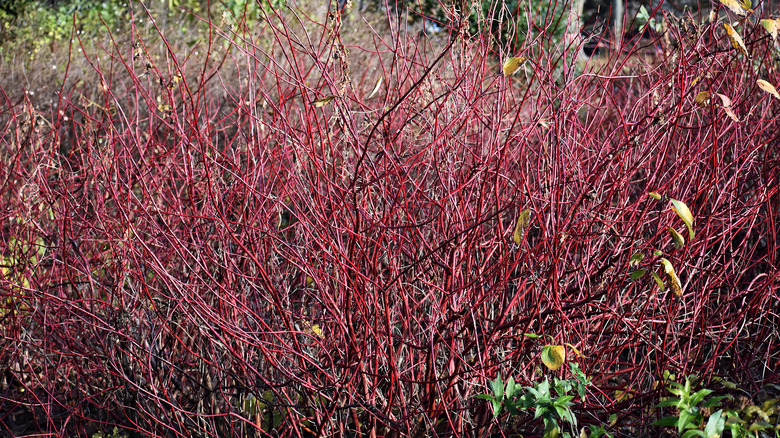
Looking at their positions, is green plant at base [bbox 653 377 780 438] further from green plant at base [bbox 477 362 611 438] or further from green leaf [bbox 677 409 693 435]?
green plant at base [bbox 477 362 611 438]

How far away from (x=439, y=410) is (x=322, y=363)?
18.3 inches

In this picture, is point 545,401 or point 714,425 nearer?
point 714,425

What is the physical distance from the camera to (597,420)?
7.21 ft

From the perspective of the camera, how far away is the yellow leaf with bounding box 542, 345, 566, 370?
5.45 ft

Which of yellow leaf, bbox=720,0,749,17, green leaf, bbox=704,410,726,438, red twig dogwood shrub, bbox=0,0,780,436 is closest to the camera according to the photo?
green leaf, bbox=704,410,726,438

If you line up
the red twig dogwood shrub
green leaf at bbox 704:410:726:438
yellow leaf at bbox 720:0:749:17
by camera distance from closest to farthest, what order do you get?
1. green leaf at bbox 704:410:726:438
2. yellow leaf at bbox 720:0:749:17
3. the red twig dogwood shrub

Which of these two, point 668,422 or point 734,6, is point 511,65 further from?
point 668,422

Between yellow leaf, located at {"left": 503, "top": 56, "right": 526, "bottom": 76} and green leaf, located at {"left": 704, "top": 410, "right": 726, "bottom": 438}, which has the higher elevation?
yellow leaf, located at {"left": 503, "top": 56, "right": 526, "bottom": 76}

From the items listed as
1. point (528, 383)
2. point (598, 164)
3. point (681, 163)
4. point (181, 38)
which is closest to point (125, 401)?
point (528, 383)

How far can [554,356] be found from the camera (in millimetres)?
1684

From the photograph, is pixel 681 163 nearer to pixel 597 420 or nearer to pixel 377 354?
pixel 597 420

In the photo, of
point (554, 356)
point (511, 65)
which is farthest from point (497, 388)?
point (511, 65)

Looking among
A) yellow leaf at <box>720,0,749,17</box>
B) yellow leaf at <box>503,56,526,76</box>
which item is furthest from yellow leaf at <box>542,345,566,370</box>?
yellow leaf at <box>720,0,749,17</box>

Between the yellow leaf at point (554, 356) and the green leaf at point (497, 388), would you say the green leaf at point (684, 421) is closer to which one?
the yellow leaf at point (554, 356)
